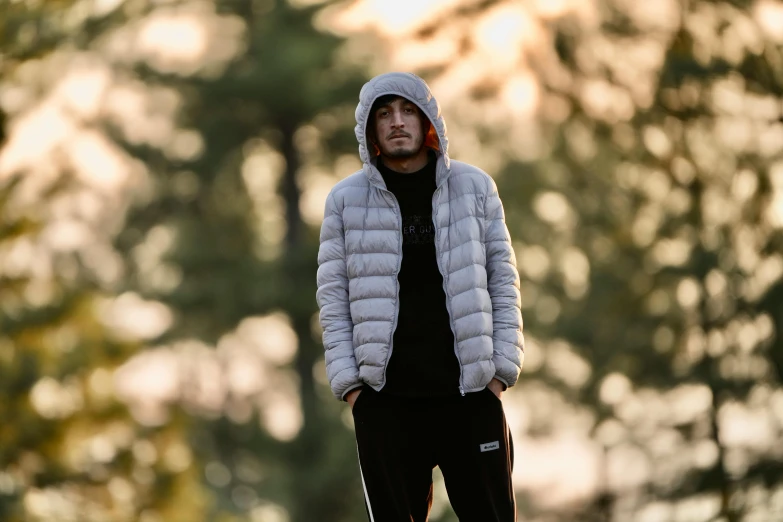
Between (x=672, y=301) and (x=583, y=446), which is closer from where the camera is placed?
(x=672, y=301)

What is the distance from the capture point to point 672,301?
742 inches

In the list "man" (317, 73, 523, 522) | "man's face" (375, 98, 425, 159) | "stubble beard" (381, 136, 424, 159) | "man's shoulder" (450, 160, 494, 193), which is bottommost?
"man" (317, 73, 523, 522)

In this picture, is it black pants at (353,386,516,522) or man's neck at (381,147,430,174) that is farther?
man's neck at (381,147,430,174)

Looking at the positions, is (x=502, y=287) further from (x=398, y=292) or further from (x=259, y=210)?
(x=259, y=210)

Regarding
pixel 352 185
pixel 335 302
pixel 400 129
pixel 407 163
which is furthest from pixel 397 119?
pixel 335 302

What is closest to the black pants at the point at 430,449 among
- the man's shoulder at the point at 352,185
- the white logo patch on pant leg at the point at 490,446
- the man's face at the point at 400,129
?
the white logo patch on pant leg at the point at 490,446

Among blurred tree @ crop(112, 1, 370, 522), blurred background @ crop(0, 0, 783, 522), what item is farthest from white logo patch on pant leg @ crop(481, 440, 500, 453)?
blurred tree @ crop(112, 1, 370, 522)

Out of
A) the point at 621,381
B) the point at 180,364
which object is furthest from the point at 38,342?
the point at 621,381

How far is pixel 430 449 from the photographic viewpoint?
3.88m

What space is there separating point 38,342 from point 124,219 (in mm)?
2508

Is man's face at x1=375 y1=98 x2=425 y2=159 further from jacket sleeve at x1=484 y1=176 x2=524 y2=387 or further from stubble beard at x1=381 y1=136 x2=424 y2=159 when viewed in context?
jacket sleeve at x1=484 y1=176 x2=524 y2=387

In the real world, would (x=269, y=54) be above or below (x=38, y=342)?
above

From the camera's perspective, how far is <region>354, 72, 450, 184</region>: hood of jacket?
3.93 meters

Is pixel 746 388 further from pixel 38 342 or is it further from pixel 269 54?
pixel 38 342
